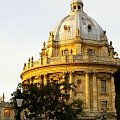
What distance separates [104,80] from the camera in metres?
70.1

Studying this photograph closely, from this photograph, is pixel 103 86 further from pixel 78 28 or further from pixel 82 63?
pixel 78 28

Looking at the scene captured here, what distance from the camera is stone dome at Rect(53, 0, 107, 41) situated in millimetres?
76656

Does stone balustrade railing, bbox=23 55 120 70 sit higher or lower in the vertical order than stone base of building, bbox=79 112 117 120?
higher

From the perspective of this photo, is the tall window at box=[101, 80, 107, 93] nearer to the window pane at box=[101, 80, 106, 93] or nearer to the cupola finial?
the window pane at box=[101, 80, 106, 93]

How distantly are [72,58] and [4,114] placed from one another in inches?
635

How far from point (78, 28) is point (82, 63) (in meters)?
10.2

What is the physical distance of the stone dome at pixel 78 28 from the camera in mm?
76656

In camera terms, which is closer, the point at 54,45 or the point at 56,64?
the point at 56,64

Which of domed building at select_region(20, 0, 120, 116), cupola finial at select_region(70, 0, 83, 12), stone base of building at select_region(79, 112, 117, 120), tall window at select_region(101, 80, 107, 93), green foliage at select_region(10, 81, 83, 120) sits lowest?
stone base of building at select_region(79, 112, 117, 120)

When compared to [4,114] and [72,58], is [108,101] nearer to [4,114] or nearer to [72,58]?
[72,58]

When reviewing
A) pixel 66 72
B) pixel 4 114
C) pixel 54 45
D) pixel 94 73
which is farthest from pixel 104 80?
pixel 4 114

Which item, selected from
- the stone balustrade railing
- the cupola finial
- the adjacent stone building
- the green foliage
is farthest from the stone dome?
the green foliage

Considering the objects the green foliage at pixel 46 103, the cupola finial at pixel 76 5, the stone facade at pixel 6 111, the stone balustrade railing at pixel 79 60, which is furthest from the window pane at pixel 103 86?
the green foliage at pixel 46 103

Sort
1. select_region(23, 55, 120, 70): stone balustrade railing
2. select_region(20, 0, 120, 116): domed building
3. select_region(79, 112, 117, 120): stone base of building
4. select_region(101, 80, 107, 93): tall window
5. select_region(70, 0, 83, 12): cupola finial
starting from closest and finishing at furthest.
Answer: select_region(79, 112, 117, 120): stone base of building, select_region(20, 0, 120, 116): domed building, select_region(23, 55, 120, 70): stone balustrade railing, select_region(101, 80, 107, 93): tall window, select_region(70, 0, 83, 12): cupola finial
